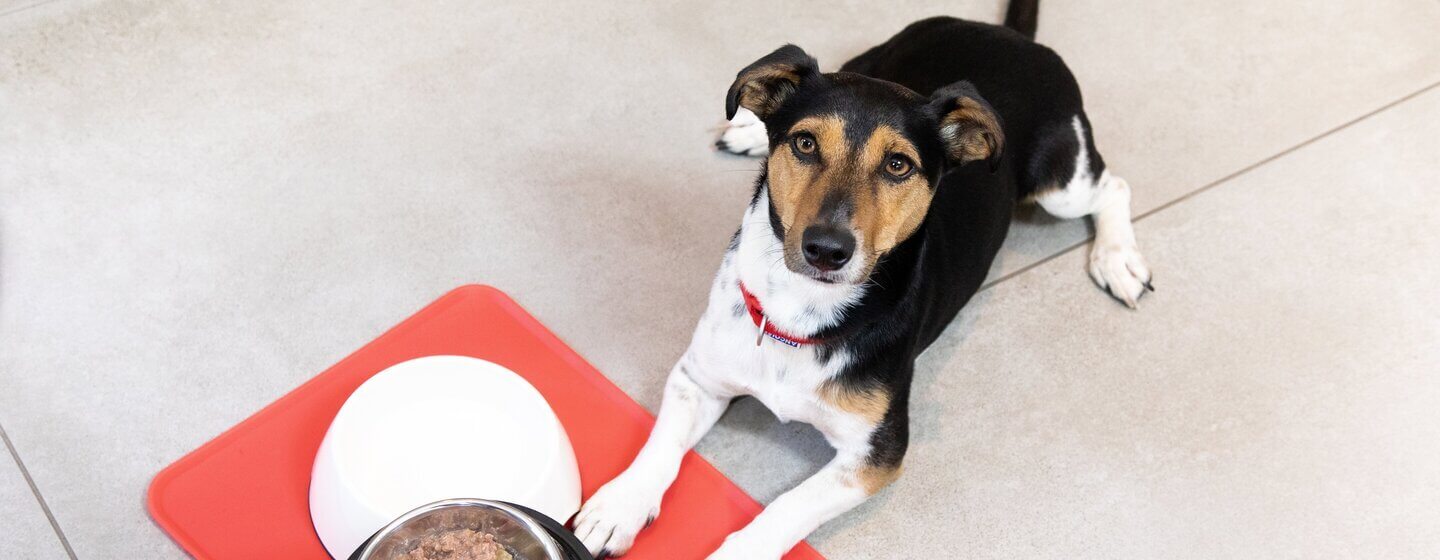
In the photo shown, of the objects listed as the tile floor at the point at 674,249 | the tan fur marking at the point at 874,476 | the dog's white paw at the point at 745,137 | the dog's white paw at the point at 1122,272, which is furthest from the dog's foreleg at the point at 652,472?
the dog's white paw at the point at 1122,272

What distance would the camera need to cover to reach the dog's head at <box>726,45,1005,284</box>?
196 centimetres

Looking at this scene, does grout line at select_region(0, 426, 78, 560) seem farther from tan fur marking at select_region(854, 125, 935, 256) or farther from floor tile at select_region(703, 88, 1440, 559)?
tan fur marking at select_region(854, 125, 935, 256)

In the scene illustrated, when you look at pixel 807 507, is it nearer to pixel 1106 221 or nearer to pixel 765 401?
pixel 765 401

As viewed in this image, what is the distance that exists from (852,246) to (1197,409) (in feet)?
4.44

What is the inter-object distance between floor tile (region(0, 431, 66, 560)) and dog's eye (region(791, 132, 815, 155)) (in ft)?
Result: 5.64

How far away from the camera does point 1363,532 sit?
8.57 ft

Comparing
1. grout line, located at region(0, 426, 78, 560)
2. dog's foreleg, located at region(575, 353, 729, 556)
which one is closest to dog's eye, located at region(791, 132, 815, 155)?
dog's foreleg, located at region(575, 353, 729, 556)

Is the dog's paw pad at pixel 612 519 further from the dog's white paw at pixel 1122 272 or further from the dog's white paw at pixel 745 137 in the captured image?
the dog's white paw at pixel 1122 272

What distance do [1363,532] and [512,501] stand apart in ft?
6.37

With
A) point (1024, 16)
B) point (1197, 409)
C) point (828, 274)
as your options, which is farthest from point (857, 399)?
point (1024, 16)

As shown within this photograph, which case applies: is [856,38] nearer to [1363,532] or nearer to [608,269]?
[608,269]

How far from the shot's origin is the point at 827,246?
1932 millimetres

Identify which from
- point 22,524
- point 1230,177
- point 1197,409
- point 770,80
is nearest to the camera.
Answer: point 770,80

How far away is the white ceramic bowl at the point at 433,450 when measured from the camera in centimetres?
220
